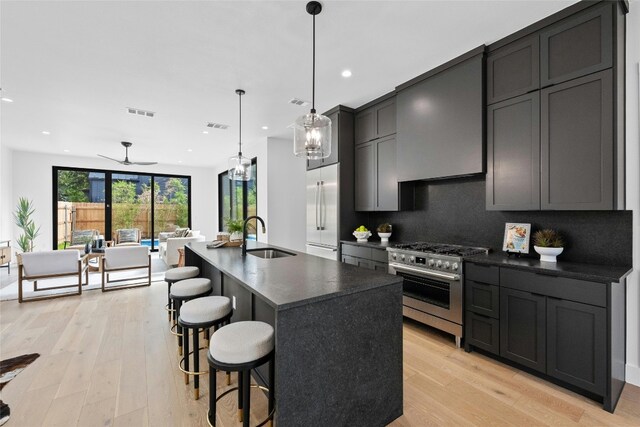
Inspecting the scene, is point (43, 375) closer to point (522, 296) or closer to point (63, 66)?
point (63, 66)

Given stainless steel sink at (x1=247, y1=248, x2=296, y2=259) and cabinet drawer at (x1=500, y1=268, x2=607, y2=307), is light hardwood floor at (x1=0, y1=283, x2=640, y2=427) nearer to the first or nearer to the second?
cabinet drawer at (x1=500, y1=268, x2=607, y2=307)

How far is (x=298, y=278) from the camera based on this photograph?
5.88ft

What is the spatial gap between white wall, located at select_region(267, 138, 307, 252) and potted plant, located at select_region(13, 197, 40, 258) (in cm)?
588

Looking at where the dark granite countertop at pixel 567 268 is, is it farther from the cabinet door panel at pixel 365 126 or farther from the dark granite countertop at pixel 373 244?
the cabinet door panel at pixel 365 126

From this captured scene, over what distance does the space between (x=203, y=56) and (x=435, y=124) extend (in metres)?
2.52

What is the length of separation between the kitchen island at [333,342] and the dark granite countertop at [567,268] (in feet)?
4.05

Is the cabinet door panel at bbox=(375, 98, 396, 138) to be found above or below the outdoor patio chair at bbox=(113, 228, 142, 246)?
above

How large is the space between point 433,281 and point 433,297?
19 centimetres

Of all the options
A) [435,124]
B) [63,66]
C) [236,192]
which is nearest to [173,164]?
[236,192]

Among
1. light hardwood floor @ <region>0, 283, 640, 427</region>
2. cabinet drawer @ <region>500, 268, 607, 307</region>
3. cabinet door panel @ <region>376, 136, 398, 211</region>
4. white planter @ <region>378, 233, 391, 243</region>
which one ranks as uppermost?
cabinet door panel @ <region>376, 136, 398, 211</region>

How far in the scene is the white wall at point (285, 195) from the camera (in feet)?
19.4

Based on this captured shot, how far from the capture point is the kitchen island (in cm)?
138

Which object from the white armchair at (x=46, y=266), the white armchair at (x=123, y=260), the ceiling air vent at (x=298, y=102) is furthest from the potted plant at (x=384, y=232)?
the white armchair at (x=46, y=266)

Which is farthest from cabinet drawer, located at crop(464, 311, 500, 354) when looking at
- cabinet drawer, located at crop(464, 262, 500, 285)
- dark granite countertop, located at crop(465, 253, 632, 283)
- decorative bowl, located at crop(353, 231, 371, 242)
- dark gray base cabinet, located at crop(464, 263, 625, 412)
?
decorative bowl, located at crop(353, 231, 371, 242)
